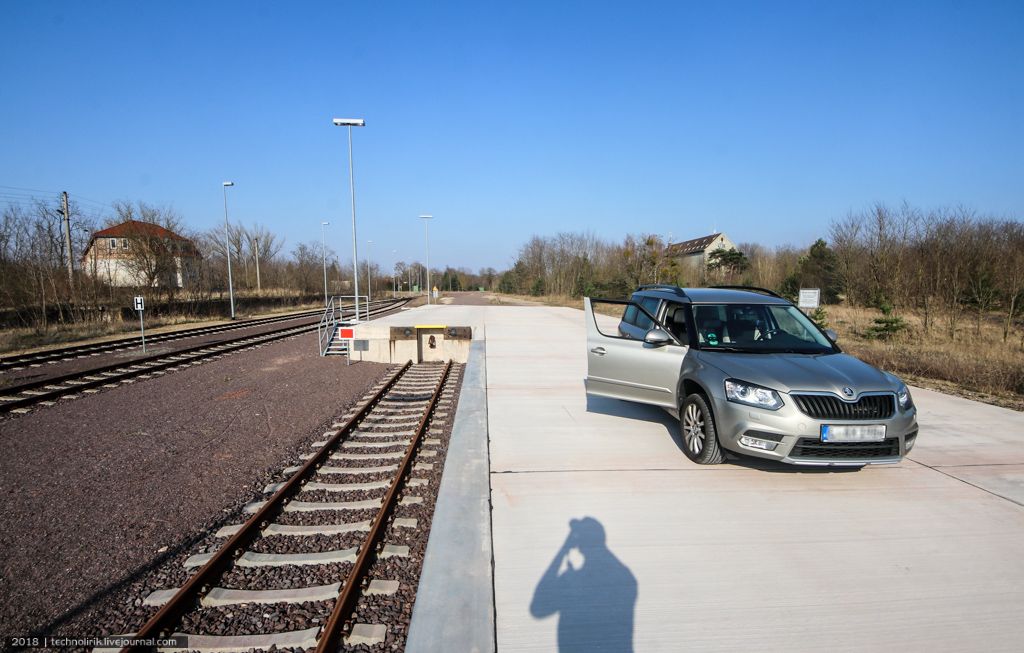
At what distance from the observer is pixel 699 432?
507 cm

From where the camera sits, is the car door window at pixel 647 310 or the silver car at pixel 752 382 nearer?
the silver car at pixel 752 382

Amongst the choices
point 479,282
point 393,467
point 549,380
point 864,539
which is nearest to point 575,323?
point 549,380

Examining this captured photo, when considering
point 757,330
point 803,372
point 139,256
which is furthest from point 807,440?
point 139,256

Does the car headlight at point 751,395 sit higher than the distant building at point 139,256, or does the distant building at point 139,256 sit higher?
the distant building at point 139,256

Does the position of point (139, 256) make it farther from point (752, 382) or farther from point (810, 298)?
point (752, 382)

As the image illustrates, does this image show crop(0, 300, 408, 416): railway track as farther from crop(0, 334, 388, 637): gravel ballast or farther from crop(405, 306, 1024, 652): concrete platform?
crop(405, 306, 1024, 652): concrete platform

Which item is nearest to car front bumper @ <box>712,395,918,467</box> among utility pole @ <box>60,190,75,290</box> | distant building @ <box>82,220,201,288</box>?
utility pole @ <box>60,190,75,290</box>

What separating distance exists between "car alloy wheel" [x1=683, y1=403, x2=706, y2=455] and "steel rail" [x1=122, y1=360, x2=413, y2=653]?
4.12 metres

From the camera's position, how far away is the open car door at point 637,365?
551 cm

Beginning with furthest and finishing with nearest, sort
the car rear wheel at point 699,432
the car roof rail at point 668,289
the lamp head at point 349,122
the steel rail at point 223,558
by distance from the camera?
the lamp head at point 349,122 < the car roof rail at point 668,289 < the car rear wheel at point 699,432 < the steel rail at point 223,558

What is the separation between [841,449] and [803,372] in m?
0.70

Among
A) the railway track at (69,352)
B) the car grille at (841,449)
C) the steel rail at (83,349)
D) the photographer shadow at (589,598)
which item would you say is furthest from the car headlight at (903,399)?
the steel rail at (83,349)

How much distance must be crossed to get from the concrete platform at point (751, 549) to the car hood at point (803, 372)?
984mm

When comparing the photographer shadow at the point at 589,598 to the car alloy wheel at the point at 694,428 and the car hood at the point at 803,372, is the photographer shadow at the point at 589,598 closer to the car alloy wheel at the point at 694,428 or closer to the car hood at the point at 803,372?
the car alloy wheel at the point at 694,428
